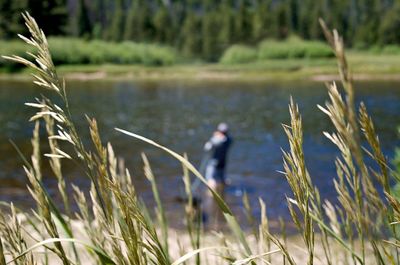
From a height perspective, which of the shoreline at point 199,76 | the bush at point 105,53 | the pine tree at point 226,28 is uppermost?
the pine tree at point 226,28

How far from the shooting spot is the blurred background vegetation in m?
85.1

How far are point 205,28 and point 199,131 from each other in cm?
7977

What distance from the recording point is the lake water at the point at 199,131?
581 inches

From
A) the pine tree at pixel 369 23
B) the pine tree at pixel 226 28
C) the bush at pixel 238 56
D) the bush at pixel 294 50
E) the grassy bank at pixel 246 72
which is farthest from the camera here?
the pine tree at pixel 226 28

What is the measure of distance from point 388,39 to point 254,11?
2772 centimetres

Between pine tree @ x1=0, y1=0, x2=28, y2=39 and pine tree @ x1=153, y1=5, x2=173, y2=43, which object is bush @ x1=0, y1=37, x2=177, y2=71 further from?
pine tree @ x1=153, y1=5, x2=173, y2=43

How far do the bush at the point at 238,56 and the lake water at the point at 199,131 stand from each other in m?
36.6

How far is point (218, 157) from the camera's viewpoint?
1316 centimetres

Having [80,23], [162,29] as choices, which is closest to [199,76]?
[162,29]

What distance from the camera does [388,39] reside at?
9619 cm

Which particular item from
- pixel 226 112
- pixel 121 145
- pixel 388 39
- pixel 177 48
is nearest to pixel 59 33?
pixel 177 48

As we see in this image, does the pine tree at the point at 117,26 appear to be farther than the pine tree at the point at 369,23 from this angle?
Yes

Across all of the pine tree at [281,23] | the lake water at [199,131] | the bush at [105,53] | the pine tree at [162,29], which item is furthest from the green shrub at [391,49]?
the lake water at [199,131]

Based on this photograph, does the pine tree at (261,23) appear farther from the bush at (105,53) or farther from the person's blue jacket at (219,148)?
the person's blue jacket at (219,148)
